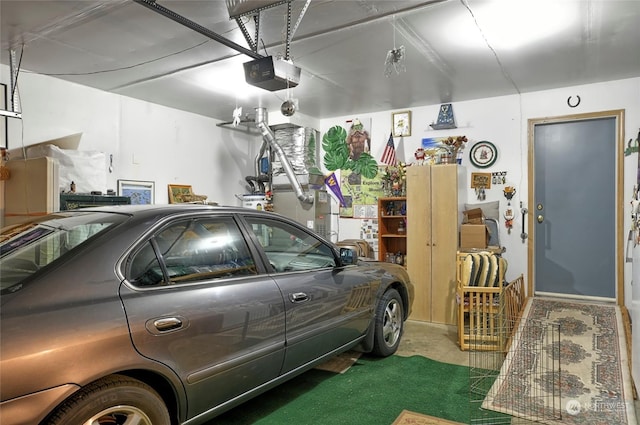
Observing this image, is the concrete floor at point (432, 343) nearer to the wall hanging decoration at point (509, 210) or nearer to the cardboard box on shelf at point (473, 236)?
the cardboard box on shelf at point (473, 236)

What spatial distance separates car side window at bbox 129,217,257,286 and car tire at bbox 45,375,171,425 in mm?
407

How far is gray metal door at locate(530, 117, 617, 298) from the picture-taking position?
4762 millimetres

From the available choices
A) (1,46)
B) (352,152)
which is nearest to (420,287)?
(352,152)

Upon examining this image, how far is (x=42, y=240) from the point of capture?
1764mm

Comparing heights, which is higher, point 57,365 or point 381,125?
point 381,125

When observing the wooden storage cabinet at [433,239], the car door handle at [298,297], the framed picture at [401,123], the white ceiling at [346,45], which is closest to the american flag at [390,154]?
the framed picture at [401,123]

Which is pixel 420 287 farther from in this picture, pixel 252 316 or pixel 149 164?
pixel 149 164

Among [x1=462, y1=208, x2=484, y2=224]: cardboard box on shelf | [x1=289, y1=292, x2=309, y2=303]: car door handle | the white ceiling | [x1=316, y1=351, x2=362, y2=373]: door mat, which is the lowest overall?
[x1=316, y1=351, x2=362, y2=373]: door mat

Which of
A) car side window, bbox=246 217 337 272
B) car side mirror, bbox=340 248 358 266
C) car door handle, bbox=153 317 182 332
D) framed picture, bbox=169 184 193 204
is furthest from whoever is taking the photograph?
framed picture, bbox=169 184 193 204

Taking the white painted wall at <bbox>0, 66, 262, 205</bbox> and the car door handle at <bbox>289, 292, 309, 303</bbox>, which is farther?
the white painted wall at <bbox>0, 66, 262, 205</bbox>

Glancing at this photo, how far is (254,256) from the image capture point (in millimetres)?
2322

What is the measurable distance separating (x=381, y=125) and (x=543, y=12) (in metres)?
3.18

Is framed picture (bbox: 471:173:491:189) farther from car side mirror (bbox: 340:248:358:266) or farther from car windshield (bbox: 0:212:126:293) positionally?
car windshield (bbox: 0:212:126:293)

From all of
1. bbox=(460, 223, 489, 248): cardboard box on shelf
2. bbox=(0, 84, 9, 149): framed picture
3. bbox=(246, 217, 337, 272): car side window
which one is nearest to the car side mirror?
bbox=(246, 217, 337, 272): car side window
